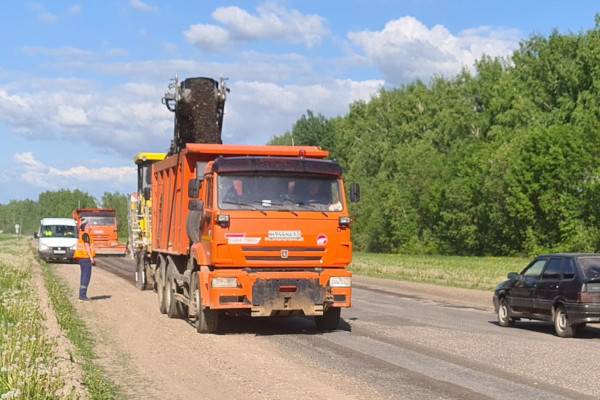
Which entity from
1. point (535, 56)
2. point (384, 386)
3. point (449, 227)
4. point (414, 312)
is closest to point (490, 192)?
point (449, 227)

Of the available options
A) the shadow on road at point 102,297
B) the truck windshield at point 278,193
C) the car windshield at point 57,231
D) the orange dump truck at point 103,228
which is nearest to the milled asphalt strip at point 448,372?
the truck windshield at point 278,193

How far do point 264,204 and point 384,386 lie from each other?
20.1 feet

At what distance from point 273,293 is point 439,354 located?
351cm

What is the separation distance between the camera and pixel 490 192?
2987 inches

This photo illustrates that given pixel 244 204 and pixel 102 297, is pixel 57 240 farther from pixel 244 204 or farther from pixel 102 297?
pixel 244 204

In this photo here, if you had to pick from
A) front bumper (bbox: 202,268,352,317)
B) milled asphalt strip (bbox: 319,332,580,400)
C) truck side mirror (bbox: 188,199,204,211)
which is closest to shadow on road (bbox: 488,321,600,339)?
milled asphalt strip (bbox: 319,332,580,400)

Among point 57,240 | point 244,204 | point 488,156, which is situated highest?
point 488,156

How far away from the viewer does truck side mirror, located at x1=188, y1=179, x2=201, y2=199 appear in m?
17.4

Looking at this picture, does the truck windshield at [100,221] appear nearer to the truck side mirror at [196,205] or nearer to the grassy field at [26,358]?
the grassy field at [26,358]

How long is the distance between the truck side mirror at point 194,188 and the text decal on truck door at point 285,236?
5.95 ft

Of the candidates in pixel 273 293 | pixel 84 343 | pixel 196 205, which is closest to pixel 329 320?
pixel 273 293

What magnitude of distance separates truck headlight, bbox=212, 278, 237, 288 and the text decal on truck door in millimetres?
948

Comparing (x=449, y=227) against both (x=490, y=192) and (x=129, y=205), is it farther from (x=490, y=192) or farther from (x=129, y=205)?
(x=129, y=205)

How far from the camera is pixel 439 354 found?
14.0 metres
